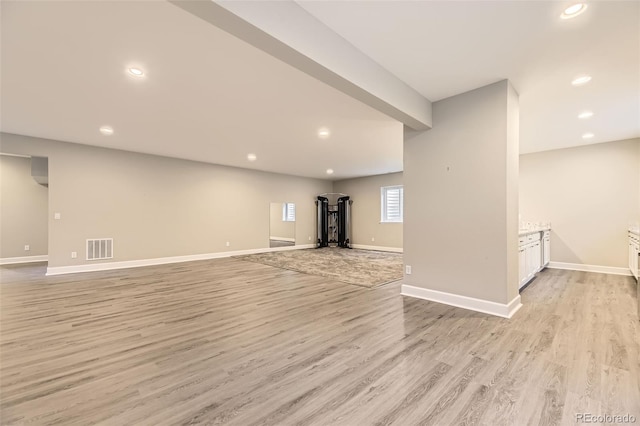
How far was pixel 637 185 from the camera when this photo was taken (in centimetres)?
480

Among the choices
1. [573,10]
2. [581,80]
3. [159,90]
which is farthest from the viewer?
[159,90]

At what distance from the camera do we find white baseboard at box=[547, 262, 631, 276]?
4.90 meters

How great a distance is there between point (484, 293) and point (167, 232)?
686 centimetres

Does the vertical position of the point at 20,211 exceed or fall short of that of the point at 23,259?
it exceeds it

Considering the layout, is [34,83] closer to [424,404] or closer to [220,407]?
[220,407]

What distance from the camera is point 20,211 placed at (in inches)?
259

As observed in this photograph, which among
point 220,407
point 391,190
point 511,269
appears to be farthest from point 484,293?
point 391,190

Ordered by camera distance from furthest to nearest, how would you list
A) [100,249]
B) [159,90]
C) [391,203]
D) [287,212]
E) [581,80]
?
1. [287,212]
2. [391,203]
3. [100,249]
4. [159,90]
5. [581,80]

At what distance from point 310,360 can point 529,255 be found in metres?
4.13

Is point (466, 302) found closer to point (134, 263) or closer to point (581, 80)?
point (581, 80)

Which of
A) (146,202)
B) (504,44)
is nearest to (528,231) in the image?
(504,44)

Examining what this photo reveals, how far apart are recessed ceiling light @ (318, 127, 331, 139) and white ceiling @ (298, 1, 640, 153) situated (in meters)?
1.79

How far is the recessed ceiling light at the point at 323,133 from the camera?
4621 millimetres

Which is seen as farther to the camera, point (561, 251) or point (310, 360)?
point (561, 251)
